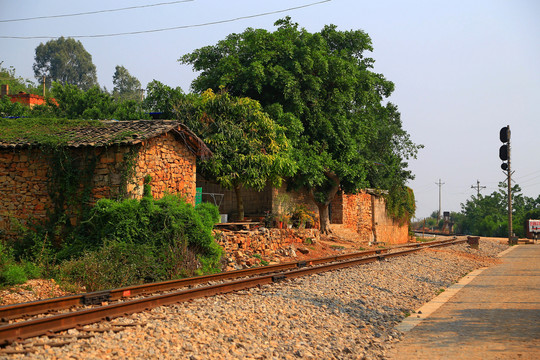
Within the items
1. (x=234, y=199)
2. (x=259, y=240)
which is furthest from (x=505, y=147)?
(x=259, y=240)

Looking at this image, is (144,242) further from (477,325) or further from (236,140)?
(236,140)

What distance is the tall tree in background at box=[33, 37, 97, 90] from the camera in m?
95.5

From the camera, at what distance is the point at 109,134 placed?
14930 mm

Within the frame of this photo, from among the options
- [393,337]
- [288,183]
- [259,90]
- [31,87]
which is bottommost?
[393,337]

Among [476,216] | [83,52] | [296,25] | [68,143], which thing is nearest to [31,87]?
[83,52]

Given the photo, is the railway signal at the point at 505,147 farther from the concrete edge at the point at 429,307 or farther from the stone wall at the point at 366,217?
the concrete edge at the point at 429,307

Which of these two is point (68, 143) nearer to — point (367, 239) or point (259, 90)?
point (259, 90)

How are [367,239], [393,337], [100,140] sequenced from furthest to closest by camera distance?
[367,239]
[100,140]
[393,337]

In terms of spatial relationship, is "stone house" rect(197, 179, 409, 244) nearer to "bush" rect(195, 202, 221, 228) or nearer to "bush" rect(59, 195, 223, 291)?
"bush" rect(195, 202, 221, 228)

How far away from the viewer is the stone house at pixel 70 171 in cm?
1443

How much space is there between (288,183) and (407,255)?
8409mm

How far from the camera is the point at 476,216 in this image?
74.1m

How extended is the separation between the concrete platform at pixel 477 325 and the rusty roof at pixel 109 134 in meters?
8.95

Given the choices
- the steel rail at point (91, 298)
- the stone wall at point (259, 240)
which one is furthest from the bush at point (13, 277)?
the stone wall at point (259, 240)
